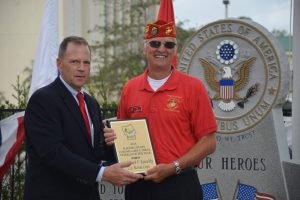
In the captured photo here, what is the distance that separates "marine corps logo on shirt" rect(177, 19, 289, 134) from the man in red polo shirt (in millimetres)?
2964

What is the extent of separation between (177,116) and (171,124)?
74mm

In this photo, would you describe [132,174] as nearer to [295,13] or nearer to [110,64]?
[295,13]

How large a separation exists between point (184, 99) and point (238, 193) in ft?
10.6

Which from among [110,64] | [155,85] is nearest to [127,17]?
[110,64]

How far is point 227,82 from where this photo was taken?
7227 mm

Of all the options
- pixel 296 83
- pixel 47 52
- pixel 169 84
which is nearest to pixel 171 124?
pixel 169 84

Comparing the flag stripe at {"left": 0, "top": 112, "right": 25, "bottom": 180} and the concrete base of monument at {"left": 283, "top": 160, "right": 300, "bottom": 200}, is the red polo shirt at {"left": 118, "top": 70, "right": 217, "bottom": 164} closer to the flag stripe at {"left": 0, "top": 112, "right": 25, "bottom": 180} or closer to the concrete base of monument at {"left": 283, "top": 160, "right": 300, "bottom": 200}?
the concrete base of monument at {"left": 283, "top": 160, "right": 300, "bottom": 200}

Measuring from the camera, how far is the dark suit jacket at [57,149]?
11.6 feet

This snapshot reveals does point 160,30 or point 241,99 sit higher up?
point 160,30

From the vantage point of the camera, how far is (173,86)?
412cm

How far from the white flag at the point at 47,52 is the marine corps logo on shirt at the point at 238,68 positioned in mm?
1768

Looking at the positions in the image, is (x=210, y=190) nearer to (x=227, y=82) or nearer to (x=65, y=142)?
(x=227, y=82)

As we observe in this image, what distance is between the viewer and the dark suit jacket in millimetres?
3539

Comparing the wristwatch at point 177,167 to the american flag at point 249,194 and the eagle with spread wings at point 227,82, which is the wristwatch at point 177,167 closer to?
the american flag at point 249,194
